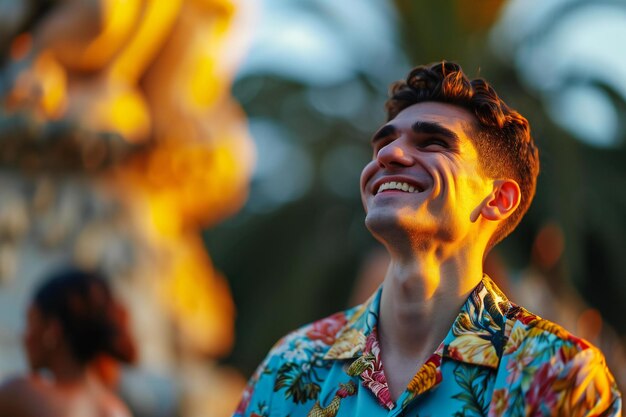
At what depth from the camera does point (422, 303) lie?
2.94 m

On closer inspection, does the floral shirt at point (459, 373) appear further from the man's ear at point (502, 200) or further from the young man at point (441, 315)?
the man's ear at point (502, 200)

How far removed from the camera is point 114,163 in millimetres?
6945

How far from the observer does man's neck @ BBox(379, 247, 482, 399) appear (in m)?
2.92

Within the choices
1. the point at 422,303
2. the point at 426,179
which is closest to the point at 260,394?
the point at 422,303

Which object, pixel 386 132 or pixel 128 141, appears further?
→ pixel 128 141

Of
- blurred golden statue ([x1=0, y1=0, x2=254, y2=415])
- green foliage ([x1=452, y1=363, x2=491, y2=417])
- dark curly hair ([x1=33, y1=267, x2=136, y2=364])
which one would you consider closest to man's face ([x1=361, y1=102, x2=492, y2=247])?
green foliage ([x1=452, y1=363, x2=491, y2=417])

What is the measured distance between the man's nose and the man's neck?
25cm

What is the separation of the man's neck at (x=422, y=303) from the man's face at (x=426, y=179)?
0.08m

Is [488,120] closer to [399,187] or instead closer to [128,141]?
[399,187]

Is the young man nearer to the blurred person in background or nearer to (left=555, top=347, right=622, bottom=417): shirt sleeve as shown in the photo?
(left=555, top=347, right=622, bottom=417): shirt sleeve

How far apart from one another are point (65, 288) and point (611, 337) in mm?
9549

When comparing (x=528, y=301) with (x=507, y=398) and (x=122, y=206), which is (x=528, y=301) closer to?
(x=122, y=206)

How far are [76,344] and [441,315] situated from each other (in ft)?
7.90

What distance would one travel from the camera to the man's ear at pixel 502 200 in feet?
10.0
